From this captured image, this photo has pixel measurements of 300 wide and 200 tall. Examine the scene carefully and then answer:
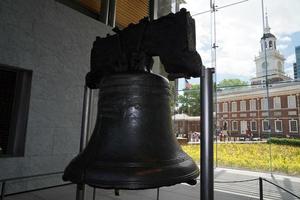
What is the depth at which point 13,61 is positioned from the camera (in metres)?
3.07

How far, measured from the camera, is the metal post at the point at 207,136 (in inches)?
37.2

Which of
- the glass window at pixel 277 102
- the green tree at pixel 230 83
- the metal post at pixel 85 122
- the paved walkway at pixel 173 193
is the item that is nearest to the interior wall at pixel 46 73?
the paved walkway at pixel 173 193

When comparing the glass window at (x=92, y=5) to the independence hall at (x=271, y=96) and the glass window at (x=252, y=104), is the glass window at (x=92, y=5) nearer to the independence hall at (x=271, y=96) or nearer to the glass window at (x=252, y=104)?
the independence hall at (x=271, y=96)

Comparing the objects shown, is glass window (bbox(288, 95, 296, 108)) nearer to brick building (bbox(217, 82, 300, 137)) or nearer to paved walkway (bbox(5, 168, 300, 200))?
brick building (bbox(217, 82, 300, 137))

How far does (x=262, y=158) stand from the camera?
6023mm

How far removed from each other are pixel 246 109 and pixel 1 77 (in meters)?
6.74

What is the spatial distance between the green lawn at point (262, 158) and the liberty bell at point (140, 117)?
4466 mm

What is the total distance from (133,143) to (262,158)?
5.99m

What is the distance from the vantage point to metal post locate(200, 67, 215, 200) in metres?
0.95

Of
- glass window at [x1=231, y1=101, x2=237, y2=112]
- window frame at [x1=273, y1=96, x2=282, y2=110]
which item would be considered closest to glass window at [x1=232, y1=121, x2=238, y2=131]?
glass window at [x1=231, y1=101, x2=237, y2=112]

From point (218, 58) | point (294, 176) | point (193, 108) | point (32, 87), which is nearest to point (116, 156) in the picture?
point (32, 87)

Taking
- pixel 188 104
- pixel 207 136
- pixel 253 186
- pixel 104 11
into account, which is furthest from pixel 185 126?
pixel 207 136

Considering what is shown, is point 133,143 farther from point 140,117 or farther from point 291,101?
point 291,101

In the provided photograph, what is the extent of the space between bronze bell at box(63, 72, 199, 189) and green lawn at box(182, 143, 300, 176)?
444 cm
